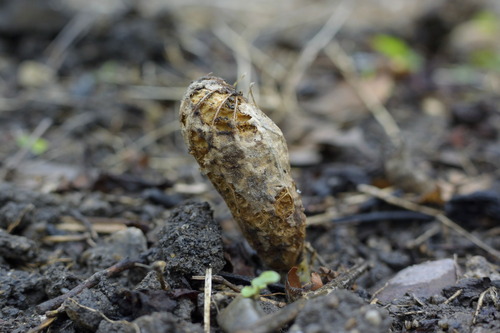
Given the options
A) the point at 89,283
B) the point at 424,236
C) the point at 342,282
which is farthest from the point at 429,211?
the point at 89,283

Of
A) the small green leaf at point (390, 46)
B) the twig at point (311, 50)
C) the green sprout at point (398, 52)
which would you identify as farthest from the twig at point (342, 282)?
the small green leaf at point (390, 46)

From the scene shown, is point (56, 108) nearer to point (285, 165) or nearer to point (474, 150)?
point (285, 165)

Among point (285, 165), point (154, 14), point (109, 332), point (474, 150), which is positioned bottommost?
point (474, 150)

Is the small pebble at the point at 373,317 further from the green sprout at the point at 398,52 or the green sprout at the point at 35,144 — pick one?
the green sprout at the point at 398,52

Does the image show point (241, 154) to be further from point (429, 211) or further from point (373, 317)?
point (429, 211)

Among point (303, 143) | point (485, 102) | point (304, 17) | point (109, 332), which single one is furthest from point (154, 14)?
point (109, 332)

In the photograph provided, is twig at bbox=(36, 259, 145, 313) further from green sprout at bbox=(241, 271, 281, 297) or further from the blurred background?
the blurred background

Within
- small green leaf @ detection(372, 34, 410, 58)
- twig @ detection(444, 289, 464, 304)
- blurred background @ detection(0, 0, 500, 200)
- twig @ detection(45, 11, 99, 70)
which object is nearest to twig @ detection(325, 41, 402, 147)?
blurred background @ detection(0, 0, 500, 200)
